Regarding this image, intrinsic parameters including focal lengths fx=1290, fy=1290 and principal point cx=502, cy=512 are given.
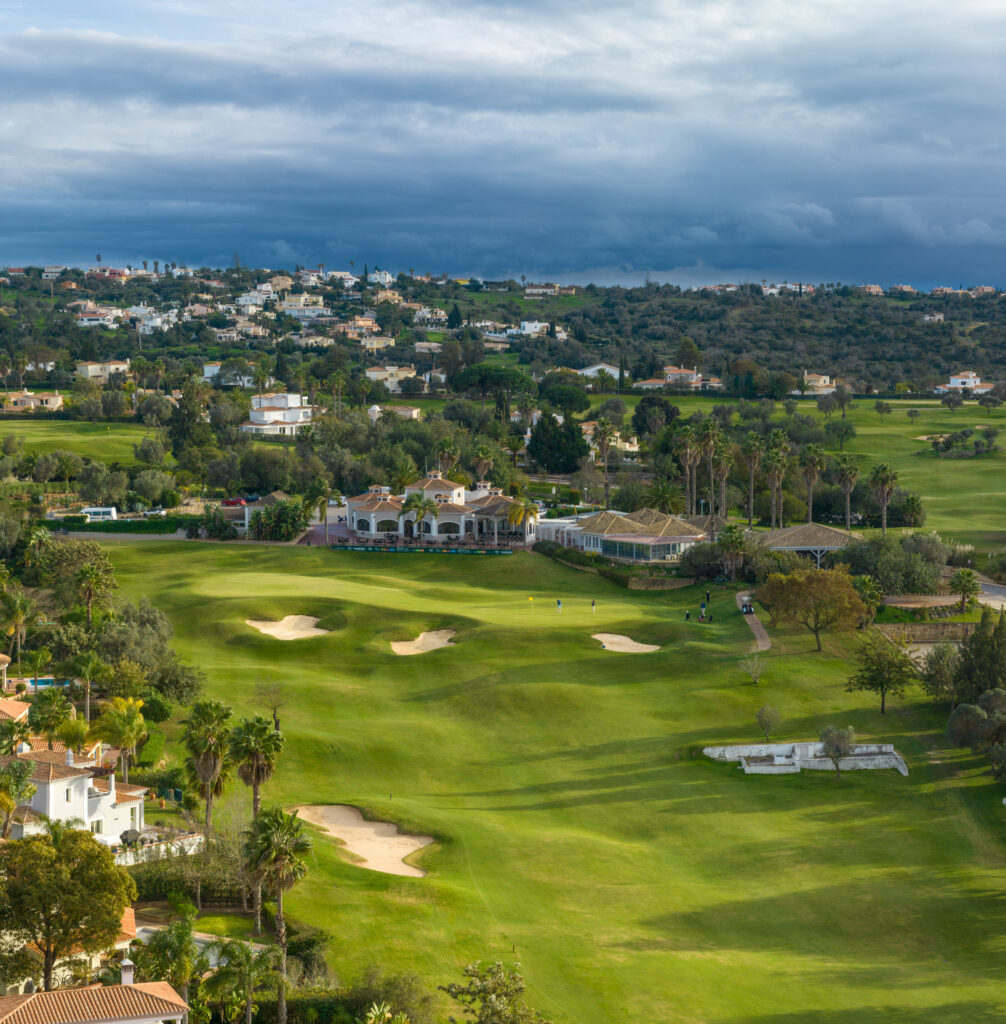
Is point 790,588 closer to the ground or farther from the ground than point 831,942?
farther from the ground

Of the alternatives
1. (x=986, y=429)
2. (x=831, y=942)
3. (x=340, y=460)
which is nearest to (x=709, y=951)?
(x=831, y=942)

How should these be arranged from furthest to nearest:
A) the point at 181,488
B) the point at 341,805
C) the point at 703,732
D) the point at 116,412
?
1. the point at 116,412
2. the point at 181,488
3. the point at 703,732
4. the point at 341,805

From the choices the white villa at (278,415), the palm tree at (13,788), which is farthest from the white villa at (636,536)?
the white villa at (278,415)

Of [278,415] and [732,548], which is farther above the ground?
[278,415]

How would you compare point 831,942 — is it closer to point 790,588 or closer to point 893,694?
point 893,694

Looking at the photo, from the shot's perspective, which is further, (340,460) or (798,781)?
(340,460)

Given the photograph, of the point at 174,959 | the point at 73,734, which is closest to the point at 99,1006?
the point at 174,959

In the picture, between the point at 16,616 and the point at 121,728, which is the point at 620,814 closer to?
the point at 121,728
